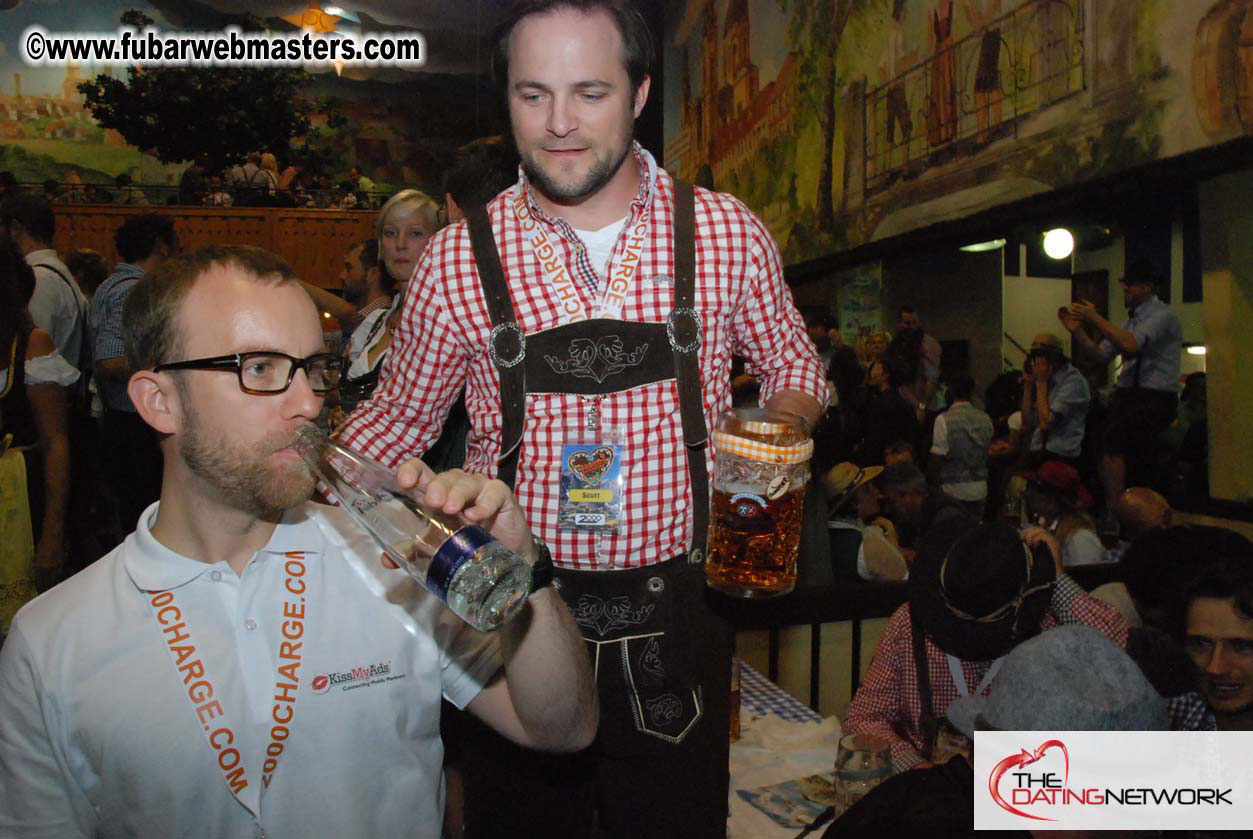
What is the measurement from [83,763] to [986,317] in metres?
7.77

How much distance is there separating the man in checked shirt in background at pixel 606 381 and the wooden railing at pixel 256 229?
9972 millimetres

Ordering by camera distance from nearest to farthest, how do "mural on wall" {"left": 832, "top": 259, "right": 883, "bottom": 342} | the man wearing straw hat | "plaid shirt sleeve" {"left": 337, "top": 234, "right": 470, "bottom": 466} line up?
"plaid shirt sleeve" {"left": 337, "top": 234, "right": 470, "bottom": 466}, the man wearing straw hat, "mural on wall" {"left": 832, "top": 259, "right": 883, "bottom": 342}

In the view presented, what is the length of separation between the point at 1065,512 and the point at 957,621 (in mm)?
2028

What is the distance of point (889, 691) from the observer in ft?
9.30

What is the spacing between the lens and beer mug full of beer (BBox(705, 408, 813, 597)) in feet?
4.38

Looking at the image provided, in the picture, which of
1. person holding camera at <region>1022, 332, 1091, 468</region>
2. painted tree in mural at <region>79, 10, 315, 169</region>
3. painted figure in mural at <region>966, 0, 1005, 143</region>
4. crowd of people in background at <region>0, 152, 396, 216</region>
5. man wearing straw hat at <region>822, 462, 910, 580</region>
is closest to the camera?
man wearing straw hat at <region>822, 462, 910, 580</region>

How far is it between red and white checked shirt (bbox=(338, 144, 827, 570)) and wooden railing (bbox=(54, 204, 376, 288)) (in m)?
9.90

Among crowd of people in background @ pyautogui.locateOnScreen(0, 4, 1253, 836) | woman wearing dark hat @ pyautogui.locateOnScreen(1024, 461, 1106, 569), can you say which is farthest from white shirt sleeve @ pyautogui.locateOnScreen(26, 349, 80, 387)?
woman wearing dark hat @ pyautogui.locateOnScreen(1024, 461, 1106, 569)

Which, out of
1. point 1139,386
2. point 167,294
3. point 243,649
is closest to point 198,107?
point 1139,386

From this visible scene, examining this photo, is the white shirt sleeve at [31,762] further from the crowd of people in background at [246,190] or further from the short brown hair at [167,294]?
the crowd of people in background at [246,190]

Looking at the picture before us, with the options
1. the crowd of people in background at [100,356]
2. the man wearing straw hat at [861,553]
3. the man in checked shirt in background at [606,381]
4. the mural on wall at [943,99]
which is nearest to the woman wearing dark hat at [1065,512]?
the man wearing straw hat at [861,553]

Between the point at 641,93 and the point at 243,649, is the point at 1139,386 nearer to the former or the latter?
the point at 641,93

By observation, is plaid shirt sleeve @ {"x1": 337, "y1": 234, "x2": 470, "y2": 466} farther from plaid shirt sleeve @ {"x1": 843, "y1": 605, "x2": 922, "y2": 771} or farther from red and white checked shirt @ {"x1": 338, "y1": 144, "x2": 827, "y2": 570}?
plaid shirt sleeve @ {"x1": 843, "y1": 605, "x2": 922, "y2": 771}

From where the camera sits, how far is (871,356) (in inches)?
309
